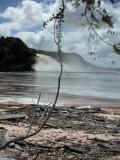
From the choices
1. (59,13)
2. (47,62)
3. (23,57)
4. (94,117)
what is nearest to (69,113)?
(94,117)

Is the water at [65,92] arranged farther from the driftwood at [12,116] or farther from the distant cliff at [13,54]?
the distant cliff at [13,54]

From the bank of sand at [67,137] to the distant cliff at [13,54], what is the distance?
10152cm

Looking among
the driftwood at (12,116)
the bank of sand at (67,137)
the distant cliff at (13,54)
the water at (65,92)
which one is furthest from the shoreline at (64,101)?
the distant cliff at (13,54)

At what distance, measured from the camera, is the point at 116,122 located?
54.5 feet

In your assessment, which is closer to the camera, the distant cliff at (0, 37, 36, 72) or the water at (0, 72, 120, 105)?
the water at (0, 72, 120, 105)

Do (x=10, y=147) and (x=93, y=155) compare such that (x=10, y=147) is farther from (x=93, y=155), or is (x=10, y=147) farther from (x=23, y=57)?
(x=23, y=57)

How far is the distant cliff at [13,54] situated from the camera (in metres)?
119

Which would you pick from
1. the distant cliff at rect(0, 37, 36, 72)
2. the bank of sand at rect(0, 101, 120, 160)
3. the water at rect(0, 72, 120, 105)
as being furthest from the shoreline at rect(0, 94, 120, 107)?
the distant cliff at rect(0, 37, 36, 72)

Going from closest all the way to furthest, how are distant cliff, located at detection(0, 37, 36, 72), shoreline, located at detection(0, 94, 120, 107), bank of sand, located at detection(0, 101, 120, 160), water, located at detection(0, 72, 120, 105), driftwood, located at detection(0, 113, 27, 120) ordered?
bank of sand, located at detection(0, 101, 120, 160)
driftwood, located at detection(0, 113, 27, 120)
shoreline, located at detection(0, 94, 120, 107)
water, located at detection(0, 72, 120, 105)
distant cliff, located at detection(0, 37, 36, 72)

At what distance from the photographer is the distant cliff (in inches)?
4690

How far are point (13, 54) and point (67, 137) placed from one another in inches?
4275

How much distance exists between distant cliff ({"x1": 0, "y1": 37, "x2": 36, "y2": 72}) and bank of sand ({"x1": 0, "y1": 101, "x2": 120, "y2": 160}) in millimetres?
101524

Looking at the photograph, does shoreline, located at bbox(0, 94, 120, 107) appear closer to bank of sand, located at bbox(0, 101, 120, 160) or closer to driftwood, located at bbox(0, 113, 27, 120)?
bank of sand, located at bbox(0, 101, 120, 160)

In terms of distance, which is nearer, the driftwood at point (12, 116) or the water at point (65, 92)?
the driftwood at point (12, 116)
